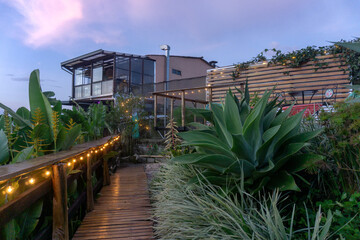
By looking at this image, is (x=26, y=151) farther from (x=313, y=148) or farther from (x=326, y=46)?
(x=326, y=46)

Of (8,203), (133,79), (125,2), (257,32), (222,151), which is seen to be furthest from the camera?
(133,79)

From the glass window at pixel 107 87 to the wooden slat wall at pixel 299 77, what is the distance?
32.2ft

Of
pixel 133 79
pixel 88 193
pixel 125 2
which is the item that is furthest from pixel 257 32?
pixel 133 79

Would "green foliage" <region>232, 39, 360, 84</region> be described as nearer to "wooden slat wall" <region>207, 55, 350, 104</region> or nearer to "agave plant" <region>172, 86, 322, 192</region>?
"wooden slat wall" <region>207, 55, 350, 104</region>

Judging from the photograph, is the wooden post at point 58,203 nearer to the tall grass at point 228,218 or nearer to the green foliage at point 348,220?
the tall grass at point 228,218

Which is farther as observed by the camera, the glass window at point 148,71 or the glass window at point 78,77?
the glass window at point 78,77

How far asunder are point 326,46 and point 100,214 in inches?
428

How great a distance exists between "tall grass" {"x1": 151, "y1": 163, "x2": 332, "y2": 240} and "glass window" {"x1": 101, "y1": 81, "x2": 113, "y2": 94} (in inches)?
677

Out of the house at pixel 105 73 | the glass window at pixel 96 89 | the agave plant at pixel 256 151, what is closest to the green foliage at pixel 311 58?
the agave plant at pixel 256 151

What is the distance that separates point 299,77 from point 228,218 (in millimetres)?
10489

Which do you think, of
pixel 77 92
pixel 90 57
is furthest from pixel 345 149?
pixel 77 92

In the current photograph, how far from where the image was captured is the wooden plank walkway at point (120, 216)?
7.98ft

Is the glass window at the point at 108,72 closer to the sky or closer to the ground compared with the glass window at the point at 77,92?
closer to the sky

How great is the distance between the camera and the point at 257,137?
1.83 metres
